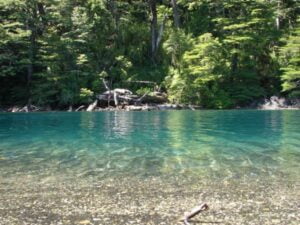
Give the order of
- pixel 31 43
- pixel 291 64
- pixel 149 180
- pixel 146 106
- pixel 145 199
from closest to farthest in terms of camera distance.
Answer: pixel 145 199
pixel 149 180
pixel 146 106
pixel 291 64
pixel 31 43

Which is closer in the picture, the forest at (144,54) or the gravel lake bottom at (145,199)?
the gravel lake bottom at (145,199)

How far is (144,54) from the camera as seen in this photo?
4662 centimetres

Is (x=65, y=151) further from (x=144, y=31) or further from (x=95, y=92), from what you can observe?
(x=144, y=31)

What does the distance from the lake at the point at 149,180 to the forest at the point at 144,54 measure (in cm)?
2431

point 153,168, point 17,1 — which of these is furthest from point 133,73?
point 153,168

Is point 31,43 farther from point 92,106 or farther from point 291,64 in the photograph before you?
point 291,64

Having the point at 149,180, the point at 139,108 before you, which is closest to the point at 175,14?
the point at 139,108

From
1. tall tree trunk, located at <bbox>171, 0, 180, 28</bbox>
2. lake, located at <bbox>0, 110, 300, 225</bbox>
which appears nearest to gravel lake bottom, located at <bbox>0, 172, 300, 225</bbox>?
lake, located at <bbox>0, 110, 300, 225</bbox>

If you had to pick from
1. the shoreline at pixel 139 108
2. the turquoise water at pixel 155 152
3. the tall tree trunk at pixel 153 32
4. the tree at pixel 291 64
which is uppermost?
the tall tree trunk at pixel 153 32

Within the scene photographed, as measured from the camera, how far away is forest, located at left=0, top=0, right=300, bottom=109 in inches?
1564

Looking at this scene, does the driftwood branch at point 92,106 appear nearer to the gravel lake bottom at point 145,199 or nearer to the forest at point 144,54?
the forest at point 144,54

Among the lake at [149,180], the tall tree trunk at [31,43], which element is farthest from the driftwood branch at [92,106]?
the lake at [149,180]

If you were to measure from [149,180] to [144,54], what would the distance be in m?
38.9

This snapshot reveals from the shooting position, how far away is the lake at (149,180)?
625 centimetres
